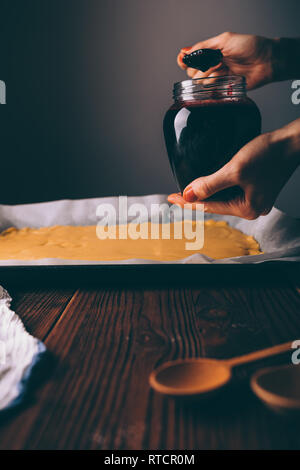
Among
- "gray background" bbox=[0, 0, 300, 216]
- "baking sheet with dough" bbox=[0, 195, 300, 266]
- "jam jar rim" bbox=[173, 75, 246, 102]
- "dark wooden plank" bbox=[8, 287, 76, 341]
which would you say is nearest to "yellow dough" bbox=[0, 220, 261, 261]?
"baking sheet with dough" bbox=[0, 195, 300, 266]

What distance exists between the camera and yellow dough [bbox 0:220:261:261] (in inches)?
33.1

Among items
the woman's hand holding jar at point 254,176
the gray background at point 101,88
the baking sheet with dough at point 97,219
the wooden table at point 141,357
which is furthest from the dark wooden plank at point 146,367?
the gray background at point 101,88

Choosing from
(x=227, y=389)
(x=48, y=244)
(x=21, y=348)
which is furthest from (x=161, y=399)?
(x=48, y=244)

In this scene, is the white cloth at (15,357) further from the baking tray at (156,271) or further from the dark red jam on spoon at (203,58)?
the dark red jam on spoon at (203,58)

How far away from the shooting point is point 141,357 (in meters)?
0.47

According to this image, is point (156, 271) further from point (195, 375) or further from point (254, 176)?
point (195, 375)

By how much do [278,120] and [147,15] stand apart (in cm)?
54

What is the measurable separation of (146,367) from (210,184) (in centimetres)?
32

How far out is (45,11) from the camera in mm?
1438

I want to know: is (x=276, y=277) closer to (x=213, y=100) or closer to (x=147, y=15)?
(x=213, y=100)

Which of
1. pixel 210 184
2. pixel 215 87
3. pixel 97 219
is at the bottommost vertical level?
pixel 97 219

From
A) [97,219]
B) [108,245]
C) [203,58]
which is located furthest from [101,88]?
[203,58]

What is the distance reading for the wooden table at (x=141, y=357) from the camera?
1.14 feet

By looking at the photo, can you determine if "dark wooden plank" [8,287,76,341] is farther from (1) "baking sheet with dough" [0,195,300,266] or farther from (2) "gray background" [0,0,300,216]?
(2) "gray background" [0,0,300,216]
